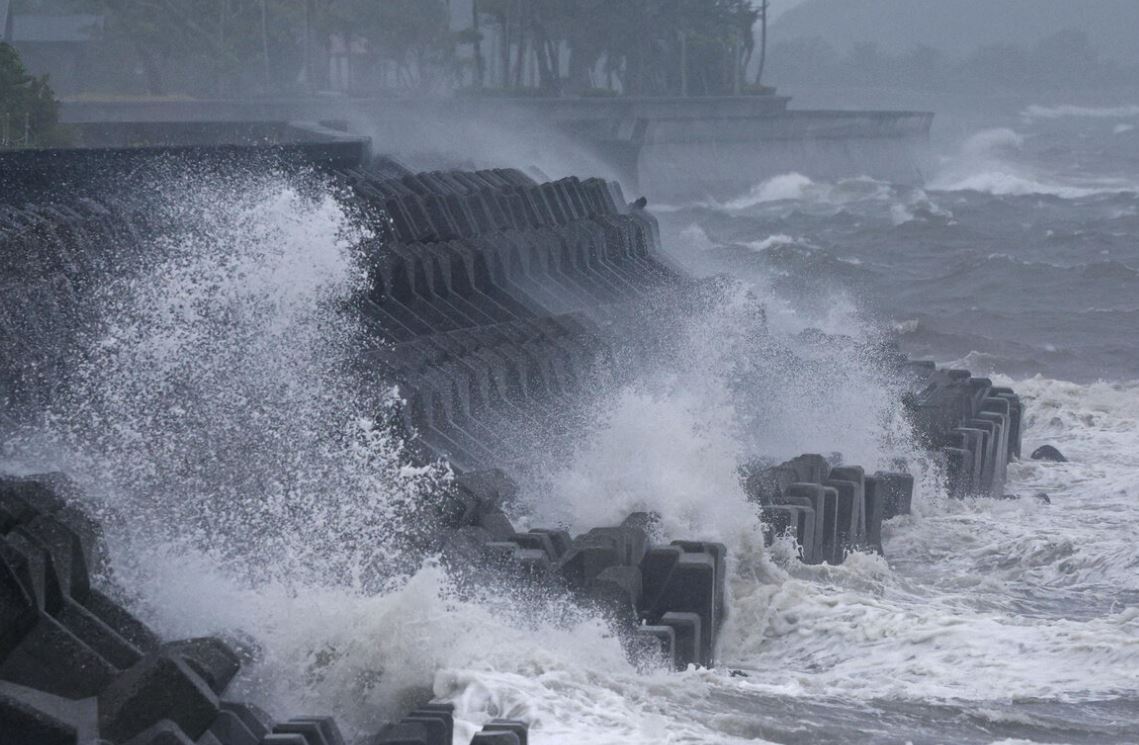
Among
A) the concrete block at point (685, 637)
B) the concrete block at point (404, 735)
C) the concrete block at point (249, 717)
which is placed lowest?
the concrete block at point (685, 637)

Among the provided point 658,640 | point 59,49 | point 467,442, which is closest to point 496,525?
point 658,640

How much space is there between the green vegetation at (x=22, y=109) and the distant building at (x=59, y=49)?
32341 millimetres

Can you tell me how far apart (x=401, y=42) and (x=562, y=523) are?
5926 centimetres

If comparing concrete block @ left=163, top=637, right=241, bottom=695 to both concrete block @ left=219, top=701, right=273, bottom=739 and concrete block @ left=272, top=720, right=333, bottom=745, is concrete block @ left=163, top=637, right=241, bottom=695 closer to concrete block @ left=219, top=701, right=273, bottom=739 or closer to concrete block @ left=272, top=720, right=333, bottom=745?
concrete block @ left=219, top=701, right=273, bottom=739

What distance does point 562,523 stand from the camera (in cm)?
1134

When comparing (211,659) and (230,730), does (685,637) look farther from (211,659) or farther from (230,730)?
(230,730)

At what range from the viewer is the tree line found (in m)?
53.1

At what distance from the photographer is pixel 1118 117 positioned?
150750 mm

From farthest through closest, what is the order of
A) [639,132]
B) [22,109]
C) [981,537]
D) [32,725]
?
[639,132] → [22,109] → [981,537] → [32,725]

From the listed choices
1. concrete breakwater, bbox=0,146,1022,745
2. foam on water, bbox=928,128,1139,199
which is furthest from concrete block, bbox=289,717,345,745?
foam on water, bbox=928,128,1139,199

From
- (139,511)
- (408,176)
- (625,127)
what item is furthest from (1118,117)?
(139,511)

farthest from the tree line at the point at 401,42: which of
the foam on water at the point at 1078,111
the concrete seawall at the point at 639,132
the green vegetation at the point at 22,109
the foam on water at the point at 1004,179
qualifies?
the foam on water at the point at 1078,111

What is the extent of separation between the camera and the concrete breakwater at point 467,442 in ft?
21.4

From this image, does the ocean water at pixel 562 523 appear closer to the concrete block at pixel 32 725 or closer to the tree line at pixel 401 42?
the concrete block at pixel 32 725
